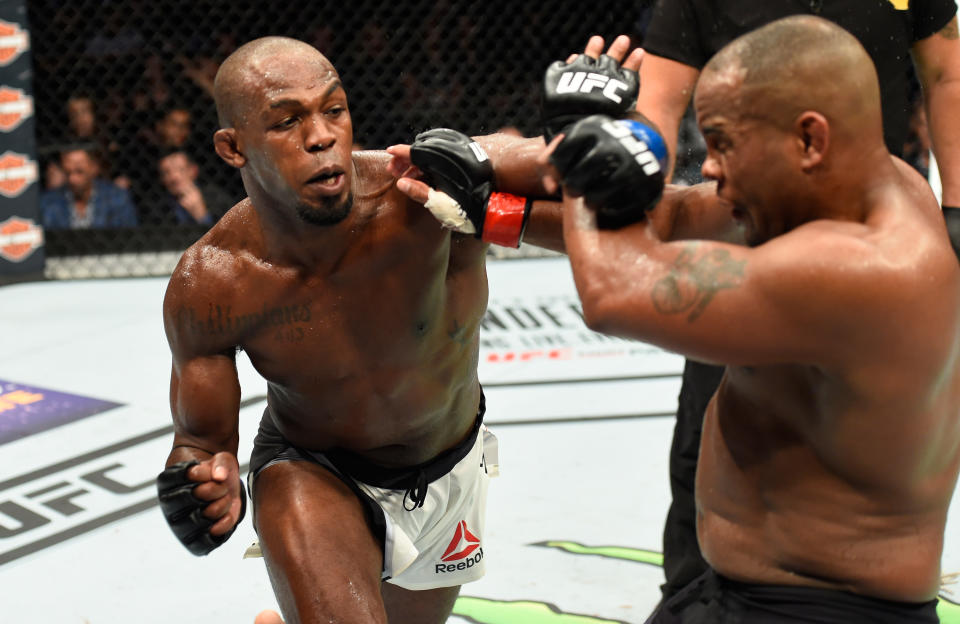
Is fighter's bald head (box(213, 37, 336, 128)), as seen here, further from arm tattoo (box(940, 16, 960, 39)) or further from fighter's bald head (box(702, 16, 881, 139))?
arm tattoo (box(940, 16, 960, 39))

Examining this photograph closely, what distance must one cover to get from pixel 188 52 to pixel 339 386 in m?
4.40

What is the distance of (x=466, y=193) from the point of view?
169 cm

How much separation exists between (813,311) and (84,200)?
17.4 ft

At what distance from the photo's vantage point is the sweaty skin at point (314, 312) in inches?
71.2

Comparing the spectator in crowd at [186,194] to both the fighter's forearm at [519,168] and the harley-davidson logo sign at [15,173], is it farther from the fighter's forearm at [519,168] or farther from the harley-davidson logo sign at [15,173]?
the fighter's forearm at [519,168]

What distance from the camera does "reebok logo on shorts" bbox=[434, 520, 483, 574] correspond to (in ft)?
7.28

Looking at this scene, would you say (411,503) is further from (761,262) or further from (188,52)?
(188,52)

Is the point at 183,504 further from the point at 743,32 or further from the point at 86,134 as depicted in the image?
the point at 86,134

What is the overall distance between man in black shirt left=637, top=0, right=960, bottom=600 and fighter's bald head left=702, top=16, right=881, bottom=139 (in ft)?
2.51

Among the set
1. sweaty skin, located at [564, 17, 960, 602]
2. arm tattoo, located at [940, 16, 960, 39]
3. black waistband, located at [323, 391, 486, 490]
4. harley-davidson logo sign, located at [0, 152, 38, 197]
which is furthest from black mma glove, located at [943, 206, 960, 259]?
harley-davidson logo sign, located at [0, 152, 38, 197]

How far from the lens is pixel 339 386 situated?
200 centimetres

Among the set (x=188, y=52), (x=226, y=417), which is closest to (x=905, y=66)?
(x=226, y=417)

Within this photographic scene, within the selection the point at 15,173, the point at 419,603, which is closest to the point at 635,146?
the point at 419,603

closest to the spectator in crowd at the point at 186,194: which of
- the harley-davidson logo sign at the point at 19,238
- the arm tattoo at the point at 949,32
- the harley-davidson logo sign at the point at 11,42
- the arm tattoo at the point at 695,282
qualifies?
the harley-davidson logo sign at the point at 19,238
